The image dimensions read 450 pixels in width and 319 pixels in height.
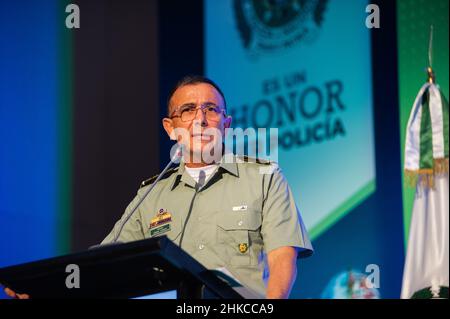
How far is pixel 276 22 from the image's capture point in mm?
5309

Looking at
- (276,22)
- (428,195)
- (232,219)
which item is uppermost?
(276,22)

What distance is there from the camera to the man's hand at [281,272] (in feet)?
7.30

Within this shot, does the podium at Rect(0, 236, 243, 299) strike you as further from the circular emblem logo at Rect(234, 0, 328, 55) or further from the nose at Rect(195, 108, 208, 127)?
the circular emblem logo at Rect(234, 0, 328, 55)

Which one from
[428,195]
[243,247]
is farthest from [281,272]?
[428,195]

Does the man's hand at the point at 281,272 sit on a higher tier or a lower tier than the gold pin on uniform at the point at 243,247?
lower

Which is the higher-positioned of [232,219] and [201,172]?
[201,172]

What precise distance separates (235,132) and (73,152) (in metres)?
1.08

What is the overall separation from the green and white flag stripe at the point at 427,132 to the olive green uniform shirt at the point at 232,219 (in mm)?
1847

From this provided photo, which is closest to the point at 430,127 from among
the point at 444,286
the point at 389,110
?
A: the point at 389,110

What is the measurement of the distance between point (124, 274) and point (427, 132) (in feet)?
8.78

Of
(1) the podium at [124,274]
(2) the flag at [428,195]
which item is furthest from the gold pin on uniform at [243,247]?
(2) the flag at [428,195]

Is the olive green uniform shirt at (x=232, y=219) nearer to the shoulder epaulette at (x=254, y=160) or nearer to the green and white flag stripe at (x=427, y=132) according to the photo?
the shoulder epaulette at (x=254, y=160)

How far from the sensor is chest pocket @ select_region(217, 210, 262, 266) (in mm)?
2473

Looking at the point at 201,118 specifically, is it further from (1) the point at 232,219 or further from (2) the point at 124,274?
(2) the point at 124,274
